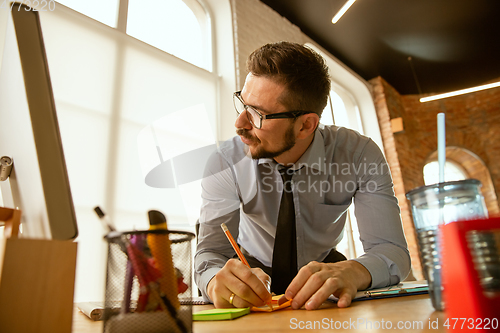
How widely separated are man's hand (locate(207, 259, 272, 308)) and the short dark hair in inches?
35.3

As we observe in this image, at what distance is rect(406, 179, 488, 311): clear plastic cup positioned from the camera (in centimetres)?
46

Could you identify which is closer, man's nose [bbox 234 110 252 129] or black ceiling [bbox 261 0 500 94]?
man's nose [bbox 234 110 252 129]

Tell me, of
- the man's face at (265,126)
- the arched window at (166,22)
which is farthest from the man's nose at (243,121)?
the arched window at (166,22)

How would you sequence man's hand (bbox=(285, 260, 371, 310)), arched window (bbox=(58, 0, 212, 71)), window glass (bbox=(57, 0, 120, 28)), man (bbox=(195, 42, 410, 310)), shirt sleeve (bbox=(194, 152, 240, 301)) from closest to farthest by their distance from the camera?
man's hand (bbox=(285, 260, 371, 310)) → shirt sleeve (bbox=(194, 152, 240, 301)) → man (bbox=(195, 42, 410, 310)) → window glass (bbox=(57, 0, 120, 28)) → arched window (bbox=(58, 0, 212, 71))

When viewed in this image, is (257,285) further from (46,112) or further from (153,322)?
(46,112)

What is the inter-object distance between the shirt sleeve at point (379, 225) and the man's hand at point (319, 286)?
0.71 ft

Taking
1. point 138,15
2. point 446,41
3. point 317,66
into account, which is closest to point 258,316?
point 317,66

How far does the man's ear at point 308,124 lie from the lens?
58.9 inches

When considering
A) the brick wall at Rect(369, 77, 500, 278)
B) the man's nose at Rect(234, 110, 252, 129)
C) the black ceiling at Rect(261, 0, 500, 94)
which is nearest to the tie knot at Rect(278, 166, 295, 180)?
the man's nose at Rect(234, 110, 252, 129)

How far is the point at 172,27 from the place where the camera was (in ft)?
11.1

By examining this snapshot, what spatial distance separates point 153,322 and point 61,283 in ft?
0.40

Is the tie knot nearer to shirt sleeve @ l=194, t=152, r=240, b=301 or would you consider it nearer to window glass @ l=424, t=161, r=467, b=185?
shirt sleeve @ l=194, t=152, r=240, b=301

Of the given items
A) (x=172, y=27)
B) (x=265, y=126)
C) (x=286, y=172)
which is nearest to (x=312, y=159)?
(x=286, y=172)

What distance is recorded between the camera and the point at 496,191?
605 centimetres
